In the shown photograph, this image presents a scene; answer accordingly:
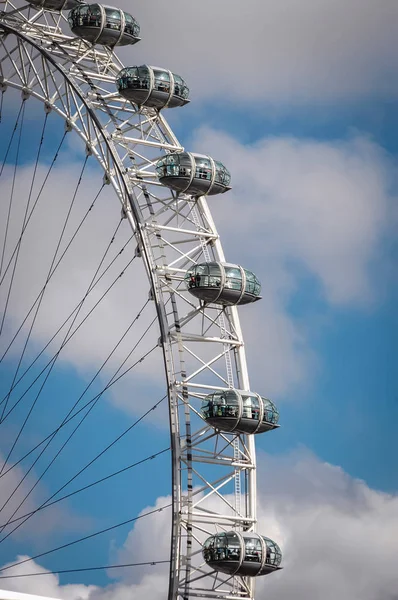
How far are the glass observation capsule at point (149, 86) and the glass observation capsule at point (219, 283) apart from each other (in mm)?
7137

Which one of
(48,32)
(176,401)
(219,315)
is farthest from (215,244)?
(48,32)

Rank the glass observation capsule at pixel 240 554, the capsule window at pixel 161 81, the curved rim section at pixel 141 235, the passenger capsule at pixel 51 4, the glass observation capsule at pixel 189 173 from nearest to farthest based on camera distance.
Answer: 1. the glass observation capsule at pixel 240 554
2. the curved rim section at pixel 141 235
3. the glass observation capsule at pixel 189 173
4. the capsule window at pixel 161 81
5. the passenger capsule at pixel 51 4

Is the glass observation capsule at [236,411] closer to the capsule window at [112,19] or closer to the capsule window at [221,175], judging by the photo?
the capsule window at [221,175]

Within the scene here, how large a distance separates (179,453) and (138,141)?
1275cm

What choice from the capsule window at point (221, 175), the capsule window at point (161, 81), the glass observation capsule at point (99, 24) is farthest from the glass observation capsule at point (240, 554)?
the glass observation capsule at point (99, 24)

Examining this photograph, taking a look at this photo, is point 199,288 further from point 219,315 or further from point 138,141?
point 138,141

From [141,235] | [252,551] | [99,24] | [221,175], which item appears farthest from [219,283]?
[99,24]

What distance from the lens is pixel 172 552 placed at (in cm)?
5231

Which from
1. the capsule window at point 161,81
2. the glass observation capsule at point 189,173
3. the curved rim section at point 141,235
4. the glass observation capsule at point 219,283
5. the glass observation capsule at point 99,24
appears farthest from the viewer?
the glass observation capsule at point 99,24

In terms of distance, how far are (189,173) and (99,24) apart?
746 cm

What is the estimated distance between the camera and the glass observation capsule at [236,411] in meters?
52.9

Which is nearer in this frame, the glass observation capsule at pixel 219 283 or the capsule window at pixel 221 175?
the glass observation capsule at pixel 219 283

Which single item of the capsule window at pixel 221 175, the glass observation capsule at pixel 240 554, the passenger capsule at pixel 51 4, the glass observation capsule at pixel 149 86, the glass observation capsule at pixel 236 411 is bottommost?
the glass observation capsule at pixel 240 554

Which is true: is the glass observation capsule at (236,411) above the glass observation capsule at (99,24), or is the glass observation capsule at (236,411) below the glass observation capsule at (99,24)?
below
